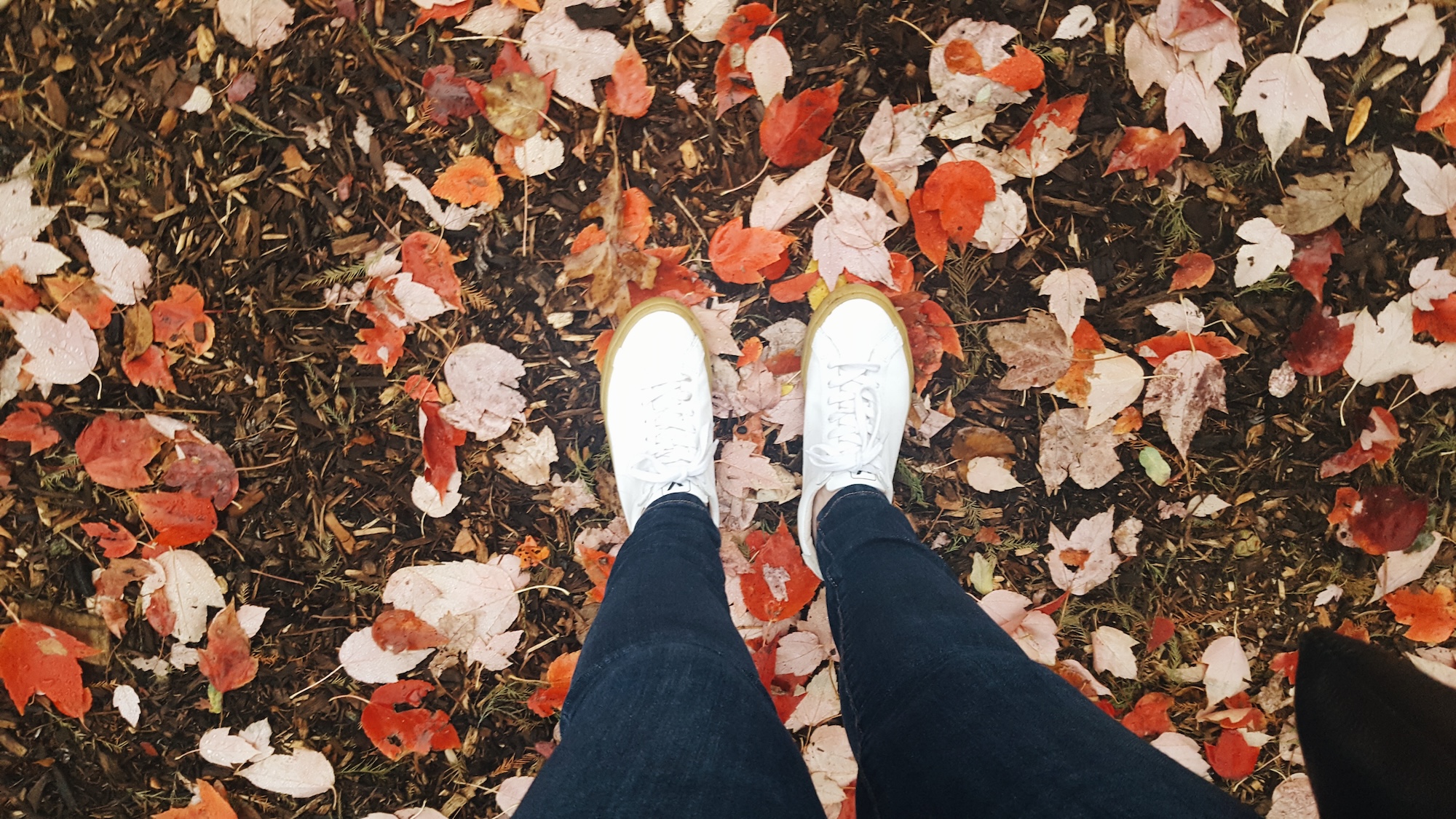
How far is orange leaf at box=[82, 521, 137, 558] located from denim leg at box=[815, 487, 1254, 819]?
117cm

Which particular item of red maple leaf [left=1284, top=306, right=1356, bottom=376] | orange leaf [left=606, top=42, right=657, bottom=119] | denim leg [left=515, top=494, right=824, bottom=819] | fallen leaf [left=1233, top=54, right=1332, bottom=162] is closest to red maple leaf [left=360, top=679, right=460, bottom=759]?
denim leg [left=515, top=494, right=824, bottom=819]

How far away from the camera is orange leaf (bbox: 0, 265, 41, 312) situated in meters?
1.04

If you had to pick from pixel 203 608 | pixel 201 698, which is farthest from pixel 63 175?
pixel 201 698

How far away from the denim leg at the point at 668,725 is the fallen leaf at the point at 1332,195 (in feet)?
3.60

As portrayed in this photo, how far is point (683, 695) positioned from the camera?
67 cm

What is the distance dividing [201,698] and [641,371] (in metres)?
0.95

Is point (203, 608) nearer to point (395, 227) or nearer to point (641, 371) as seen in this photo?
point (395, 227)

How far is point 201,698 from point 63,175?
89 cm

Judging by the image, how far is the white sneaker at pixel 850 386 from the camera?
1.07m

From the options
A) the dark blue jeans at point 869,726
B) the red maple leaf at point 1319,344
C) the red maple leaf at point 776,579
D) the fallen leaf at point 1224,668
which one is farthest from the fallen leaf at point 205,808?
the red maple leaf at point 1319,344

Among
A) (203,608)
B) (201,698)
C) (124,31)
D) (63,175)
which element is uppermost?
(124,31)

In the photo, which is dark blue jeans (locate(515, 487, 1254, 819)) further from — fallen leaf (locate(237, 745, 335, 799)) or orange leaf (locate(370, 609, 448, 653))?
fallen leaf (locate(237, 745, 335, 799))

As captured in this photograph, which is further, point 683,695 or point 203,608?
point 203,608

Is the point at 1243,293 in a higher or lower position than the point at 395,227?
lower
